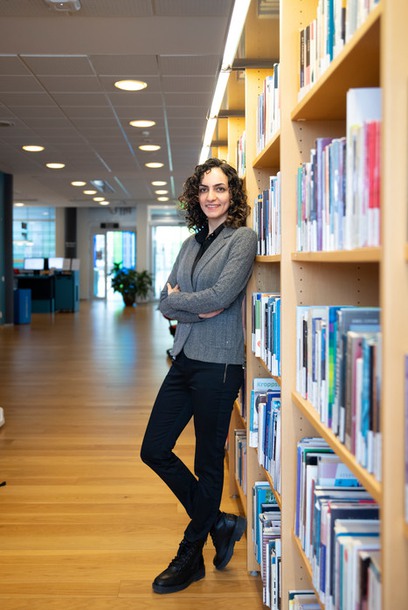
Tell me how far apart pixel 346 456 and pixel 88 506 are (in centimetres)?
248

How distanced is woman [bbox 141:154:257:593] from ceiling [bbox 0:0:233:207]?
3.39 ft

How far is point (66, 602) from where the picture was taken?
8.35 ft

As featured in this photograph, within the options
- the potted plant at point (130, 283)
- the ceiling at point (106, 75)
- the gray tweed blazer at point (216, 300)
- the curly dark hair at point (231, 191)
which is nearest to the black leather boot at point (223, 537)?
the gray tweed blazer at point (216, 300)

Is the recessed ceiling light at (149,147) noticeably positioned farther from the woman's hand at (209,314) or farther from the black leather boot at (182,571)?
the black leather boot at (182,571)

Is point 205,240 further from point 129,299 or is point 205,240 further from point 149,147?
point 129,299

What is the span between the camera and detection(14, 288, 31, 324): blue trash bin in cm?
1416

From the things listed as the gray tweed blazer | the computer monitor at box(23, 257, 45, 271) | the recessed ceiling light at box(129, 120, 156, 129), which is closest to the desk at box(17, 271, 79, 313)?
the computer monitor at box(23, 257, 45, 271)

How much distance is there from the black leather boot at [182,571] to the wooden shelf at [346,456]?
1037 millimetres

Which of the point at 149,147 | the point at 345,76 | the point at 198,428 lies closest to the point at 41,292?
the point at 149,147

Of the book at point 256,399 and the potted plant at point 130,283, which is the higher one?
the potted plant at point 130,283

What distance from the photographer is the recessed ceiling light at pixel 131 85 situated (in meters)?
6.68

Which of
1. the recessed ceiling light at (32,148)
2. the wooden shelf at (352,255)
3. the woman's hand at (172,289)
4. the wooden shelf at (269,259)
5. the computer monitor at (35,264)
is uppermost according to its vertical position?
the recessed ceiling light at (32,148)

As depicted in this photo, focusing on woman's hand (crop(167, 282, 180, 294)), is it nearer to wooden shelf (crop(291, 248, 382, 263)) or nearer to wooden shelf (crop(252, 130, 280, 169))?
wooden shelf (crop(252, 130, 280, 169))

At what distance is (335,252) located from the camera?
1453 millimetres
